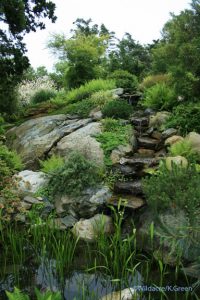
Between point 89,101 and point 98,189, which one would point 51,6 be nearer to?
point 89,101

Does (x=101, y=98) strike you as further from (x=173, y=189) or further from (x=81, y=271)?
(x=81, y=271)

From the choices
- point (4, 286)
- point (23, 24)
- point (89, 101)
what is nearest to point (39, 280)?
point (4, 286)

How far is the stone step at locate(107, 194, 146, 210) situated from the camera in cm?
646

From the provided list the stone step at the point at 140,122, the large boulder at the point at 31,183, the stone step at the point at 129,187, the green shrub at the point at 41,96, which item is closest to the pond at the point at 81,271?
the stone step at the point at 129,187

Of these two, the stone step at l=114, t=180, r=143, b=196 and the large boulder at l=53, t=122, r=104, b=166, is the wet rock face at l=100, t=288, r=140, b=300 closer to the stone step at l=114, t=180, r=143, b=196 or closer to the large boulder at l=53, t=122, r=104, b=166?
the stone step at l=114, t=180, r=143, b=196

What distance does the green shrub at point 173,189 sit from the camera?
5.17m

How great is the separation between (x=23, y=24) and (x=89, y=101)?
3.56m

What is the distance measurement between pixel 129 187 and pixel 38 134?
5.00 meters

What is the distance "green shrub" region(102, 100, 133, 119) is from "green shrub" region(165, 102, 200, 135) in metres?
1.52

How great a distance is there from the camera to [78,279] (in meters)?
4.93

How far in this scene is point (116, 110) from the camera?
10.8m

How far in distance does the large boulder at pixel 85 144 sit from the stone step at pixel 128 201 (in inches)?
75.0

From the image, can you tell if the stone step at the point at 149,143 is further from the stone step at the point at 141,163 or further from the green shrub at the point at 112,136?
the stone step at the point at 141,163

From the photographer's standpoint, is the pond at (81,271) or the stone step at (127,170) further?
the stone step at (127,170)
